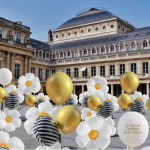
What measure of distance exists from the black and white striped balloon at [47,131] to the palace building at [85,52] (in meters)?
28.7

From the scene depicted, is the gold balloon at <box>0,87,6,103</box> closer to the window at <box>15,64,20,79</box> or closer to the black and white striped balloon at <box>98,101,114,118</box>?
the black and white striped balloon at <box>98,101,114,118</box>

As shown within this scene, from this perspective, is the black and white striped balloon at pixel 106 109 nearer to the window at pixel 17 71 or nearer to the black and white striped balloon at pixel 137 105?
the black and white striped balloon at pixel 137 105

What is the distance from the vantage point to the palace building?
32966mm

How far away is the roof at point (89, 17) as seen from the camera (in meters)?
46.7

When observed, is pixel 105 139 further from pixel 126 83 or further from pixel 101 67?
pixel 101 67

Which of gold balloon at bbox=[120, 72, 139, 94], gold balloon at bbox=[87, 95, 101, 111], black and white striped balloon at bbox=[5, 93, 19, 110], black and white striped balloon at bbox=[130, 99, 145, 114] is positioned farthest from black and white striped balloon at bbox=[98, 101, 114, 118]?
black and white striped balloon at bbox=[5, 93, 19, 110]

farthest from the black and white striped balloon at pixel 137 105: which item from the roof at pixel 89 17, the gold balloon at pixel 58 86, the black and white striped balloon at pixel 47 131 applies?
the roof at pixel 89 17

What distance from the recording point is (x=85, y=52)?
40656mm

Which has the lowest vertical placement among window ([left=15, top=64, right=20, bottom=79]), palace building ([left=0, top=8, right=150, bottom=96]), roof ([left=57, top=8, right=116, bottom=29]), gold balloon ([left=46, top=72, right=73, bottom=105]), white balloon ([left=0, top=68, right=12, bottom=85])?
gold balloon ([left=46, top=72, right=73, bottom=105])

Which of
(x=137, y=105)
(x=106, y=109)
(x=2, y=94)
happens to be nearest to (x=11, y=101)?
(x=2, y=94)

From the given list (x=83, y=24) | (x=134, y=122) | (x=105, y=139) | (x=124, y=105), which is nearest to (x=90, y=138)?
(x=105, y=139)

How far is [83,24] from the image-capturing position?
4800 centimetres

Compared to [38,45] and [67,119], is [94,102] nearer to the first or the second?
[67,119]

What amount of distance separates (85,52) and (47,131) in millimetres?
37363
